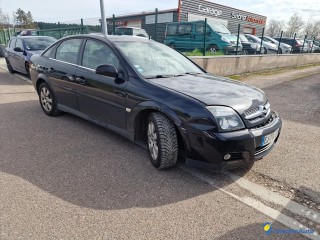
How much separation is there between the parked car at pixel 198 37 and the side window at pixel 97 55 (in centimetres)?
826

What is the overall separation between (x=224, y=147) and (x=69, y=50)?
10.9ft

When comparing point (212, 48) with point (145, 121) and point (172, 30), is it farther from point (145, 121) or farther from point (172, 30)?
point (145, 121)

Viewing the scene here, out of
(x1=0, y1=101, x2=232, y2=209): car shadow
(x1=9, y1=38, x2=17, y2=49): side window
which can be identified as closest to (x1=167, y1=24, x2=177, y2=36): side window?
(x1=9, y1=38, x2=17, y2=49): side window

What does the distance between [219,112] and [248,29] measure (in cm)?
3800

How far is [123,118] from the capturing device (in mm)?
3586

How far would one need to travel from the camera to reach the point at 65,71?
4.51m

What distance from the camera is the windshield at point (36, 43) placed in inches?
363

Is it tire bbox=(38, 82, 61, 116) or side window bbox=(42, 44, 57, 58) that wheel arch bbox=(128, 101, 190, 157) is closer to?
tire bbox=(38, 82, 61, 116)

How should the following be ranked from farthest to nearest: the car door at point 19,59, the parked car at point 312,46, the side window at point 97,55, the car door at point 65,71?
the parked car at point 312,46, the car door at point 19,59, the car door at point 65,71, the side window at point 97,55

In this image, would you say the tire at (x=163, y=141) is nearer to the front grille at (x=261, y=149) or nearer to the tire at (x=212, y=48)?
the front grille at (x=261, y=149)

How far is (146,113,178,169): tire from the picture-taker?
3.00 metres

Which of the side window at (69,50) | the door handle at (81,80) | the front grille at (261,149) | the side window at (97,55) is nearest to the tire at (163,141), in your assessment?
the front grille at (261,149)

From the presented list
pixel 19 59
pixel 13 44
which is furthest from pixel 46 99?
pixel 13 44

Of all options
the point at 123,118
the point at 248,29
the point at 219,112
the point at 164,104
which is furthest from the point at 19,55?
the point at 248,29
